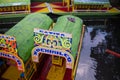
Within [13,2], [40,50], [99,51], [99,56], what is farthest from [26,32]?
[13,2]

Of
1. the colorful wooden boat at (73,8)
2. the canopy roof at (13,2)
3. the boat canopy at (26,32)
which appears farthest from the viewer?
the colorful wooden boat at (73,8)

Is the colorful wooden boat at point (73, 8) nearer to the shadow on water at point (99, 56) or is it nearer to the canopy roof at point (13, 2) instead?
the canopy roof at point (13, 2)

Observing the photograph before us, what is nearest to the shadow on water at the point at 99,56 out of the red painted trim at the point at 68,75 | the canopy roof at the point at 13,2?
the red painted trim at the point at 68,75

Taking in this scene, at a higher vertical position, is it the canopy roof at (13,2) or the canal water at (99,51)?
the canopy roof at (13,2)

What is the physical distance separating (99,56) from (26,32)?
664 cm

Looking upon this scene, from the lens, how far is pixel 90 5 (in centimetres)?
2062

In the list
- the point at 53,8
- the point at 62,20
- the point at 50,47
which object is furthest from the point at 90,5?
the point at 50,47

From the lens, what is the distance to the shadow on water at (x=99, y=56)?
13117mm

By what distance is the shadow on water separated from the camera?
13.1 meters

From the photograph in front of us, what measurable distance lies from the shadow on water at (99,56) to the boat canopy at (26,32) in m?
4.12

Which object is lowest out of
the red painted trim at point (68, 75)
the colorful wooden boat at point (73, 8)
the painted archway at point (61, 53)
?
the red painted trim at point (68, 75)

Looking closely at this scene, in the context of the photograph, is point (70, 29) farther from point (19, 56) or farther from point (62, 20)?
point (19, 56)

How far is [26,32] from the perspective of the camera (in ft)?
41.7

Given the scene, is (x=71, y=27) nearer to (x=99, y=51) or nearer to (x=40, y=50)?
(x=99, y=51)
